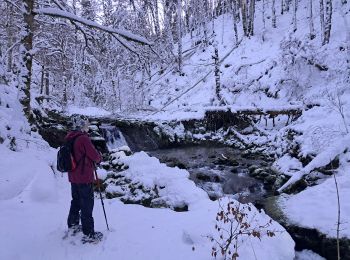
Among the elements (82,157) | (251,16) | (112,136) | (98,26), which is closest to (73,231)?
(82,157)

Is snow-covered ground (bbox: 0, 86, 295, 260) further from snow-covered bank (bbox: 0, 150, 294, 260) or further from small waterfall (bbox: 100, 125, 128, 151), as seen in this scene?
small waterfall (bbox: 100, 125, 128, 151)

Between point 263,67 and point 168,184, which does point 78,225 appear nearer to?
point 168,184

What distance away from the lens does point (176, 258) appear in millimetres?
4980

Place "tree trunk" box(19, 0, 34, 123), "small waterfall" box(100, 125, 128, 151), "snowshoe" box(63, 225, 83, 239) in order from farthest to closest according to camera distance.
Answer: "small waterfall" box(100, 125, 128, 151) → "tree trunk" box(19, 0, 34, 123) → "snowshoe" box(63, 225, 83, 239)

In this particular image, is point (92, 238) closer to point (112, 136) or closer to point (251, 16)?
point (112, 136)

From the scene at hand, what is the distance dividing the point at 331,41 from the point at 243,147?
31.7 ft

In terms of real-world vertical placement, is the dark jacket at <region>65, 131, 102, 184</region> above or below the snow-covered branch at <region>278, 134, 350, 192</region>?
above

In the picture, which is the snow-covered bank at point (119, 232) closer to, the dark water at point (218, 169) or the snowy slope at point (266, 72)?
the dark water at point (218, 169)

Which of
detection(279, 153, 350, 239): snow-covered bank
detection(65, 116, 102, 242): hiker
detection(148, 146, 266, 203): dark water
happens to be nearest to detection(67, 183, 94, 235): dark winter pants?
detection(65, 116, 102, 242): hiker

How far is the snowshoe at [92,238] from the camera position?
17.4 feet

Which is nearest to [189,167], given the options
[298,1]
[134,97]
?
[134,97]

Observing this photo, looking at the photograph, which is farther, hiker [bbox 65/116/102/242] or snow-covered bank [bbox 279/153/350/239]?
snow-covered bank [bbox 279/153/350/239]

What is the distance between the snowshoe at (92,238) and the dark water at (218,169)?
15.9ft

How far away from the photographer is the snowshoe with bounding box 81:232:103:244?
530 cm
